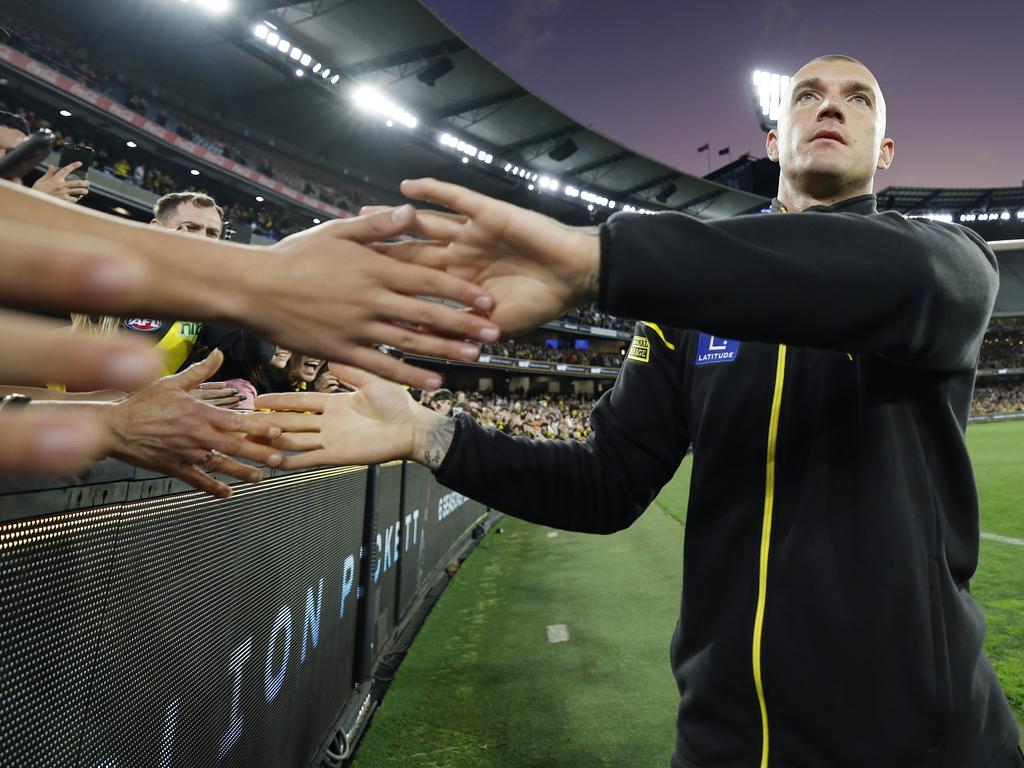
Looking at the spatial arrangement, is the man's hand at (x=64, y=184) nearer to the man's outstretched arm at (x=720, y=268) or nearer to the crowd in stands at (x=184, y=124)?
the man's outstretched arm at (x=720, y=268)

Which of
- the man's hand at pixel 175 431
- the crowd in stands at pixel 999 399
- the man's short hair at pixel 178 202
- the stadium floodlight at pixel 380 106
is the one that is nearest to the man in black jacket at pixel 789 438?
the man's hand at pixel 175 431

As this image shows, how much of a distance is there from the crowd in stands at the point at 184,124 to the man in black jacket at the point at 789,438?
2234 cm

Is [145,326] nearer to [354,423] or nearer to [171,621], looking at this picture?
[171,621]

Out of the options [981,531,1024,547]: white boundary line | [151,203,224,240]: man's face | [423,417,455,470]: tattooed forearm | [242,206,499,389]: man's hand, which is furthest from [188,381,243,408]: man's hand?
[981,531,1024,547]: white boundary line

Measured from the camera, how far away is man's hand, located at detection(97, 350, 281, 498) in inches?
52.2

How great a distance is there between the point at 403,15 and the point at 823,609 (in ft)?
87.4

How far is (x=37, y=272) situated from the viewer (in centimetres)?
59

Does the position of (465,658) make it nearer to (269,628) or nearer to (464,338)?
(269,628)

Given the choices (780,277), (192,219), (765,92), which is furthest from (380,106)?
(780,277)

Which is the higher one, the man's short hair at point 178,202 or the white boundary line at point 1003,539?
the man's short hair at point 178,202

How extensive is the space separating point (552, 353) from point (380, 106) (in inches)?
729

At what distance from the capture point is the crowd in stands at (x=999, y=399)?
42.6 meters

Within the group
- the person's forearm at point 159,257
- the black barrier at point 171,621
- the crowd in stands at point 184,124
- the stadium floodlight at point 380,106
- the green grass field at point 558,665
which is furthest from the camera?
the stadium floodlight at point 380,106

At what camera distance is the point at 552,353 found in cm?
3944
